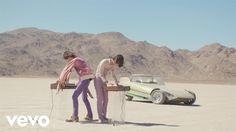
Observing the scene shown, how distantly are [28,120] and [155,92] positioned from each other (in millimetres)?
9562

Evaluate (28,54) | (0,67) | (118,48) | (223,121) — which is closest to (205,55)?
(118,48)

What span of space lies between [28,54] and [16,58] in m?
6.43

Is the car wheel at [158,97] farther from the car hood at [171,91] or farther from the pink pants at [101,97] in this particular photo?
the pink pants at [101,97]

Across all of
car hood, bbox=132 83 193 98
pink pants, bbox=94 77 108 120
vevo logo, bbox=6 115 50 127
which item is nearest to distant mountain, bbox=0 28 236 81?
car hood, bbox=132 83 193 98

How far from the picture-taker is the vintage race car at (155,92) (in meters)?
20.5

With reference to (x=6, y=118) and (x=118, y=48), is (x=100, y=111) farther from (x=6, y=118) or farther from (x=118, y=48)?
(x=118, y=48)

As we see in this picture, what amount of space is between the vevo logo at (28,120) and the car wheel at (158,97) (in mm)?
8301

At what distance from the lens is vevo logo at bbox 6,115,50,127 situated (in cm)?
1136

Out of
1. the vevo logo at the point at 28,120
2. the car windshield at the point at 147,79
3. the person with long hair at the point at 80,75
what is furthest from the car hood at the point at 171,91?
the vevo logo at the point at 28,120

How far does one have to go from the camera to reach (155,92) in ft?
68.5

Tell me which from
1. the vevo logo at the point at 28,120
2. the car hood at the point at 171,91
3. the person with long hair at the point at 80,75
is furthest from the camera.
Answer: the car hood at the point at 171,91

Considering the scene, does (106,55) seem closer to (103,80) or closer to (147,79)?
(147,79)

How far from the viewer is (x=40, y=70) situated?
14288 centimetres

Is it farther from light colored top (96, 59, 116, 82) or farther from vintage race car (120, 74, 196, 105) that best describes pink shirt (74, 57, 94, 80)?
vintage race car (120, 74, 196, 105)
